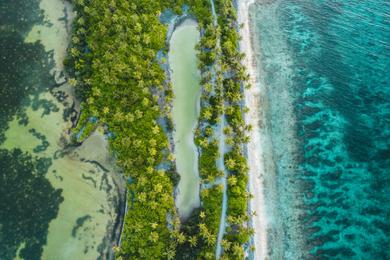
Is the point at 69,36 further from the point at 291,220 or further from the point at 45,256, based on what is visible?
the point at 291,220

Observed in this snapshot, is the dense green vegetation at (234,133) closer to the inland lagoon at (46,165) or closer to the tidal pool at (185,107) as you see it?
the tidal pool at (185,107)

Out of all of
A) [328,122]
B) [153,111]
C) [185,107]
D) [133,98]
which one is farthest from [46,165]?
[328,122]

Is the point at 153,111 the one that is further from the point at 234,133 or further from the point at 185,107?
the point at 234,133

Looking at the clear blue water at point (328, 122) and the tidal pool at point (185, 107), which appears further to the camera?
the tidal pool at point (185, 107)

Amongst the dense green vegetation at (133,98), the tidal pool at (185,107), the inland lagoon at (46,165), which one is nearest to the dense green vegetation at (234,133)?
the tidal pool at (185,107)

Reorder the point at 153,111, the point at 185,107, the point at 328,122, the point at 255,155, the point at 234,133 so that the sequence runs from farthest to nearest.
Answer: the point at 328,122
the point at 185,107
the point at 153,111
the point at 255,155
the point at 234,133

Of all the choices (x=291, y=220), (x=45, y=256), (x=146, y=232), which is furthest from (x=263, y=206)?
(x=45, y=256)
